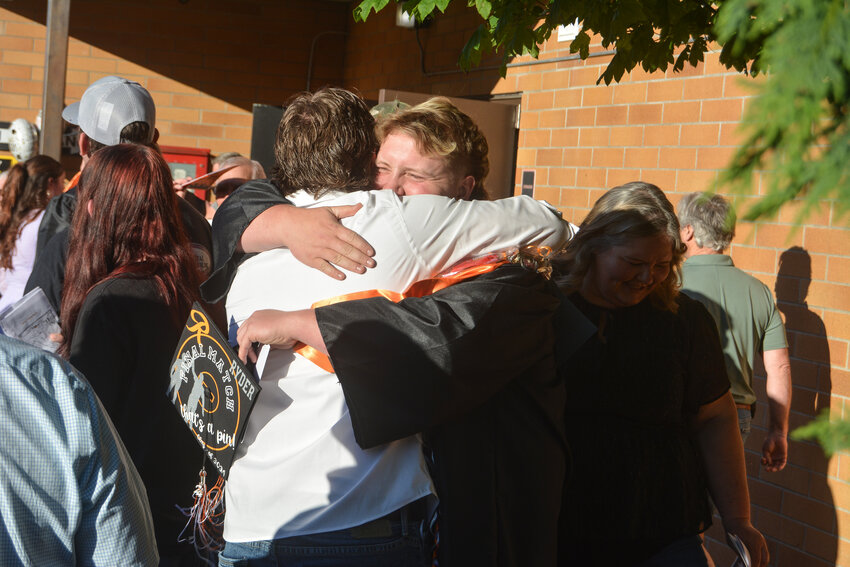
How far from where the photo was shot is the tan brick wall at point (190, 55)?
27.9 feet

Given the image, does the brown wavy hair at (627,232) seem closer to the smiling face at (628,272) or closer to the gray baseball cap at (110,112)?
the smiling face at (628,272)

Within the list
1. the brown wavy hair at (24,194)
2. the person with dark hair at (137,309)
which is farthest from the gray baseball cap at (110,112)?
the brown wavy hair at (24,194)

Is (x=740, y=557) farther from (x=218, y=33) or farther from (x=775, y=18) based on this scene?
(x=218, y=33)

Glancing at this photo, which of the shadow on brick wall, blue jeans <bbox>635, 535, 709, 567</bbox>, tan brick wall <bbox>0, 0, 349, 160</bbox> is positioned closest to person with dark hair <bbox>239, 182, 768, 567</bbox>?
blue jeans <bbox>635, 535, 709, 567</bbox>

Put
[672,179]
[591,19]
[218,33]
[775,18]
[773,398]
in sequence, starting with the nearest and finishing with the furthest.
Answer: [775,18]
[591,19]
[773,398]
[672,179]
[218,33]

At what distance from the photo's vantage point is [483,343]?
5.13 feet

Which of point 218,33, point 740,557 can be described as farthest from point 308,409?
point 218,33

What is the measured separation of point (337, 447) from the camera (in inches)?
62.5

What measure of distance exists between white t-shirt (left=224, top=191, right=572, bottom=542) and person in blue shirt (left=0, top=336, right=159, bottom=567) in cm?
43

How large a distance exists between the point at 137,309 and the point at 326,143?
2.88 feet

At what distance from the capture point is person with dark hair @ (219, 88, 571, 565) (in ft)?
5.21

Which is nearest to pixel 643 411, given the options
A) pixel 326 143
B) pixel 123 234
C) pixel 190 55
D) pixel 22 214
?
pixel 326 143

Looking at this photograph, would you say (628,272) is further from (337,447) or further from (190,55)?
(190,55)

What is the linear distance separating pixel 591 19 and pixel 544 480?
4.05ft
